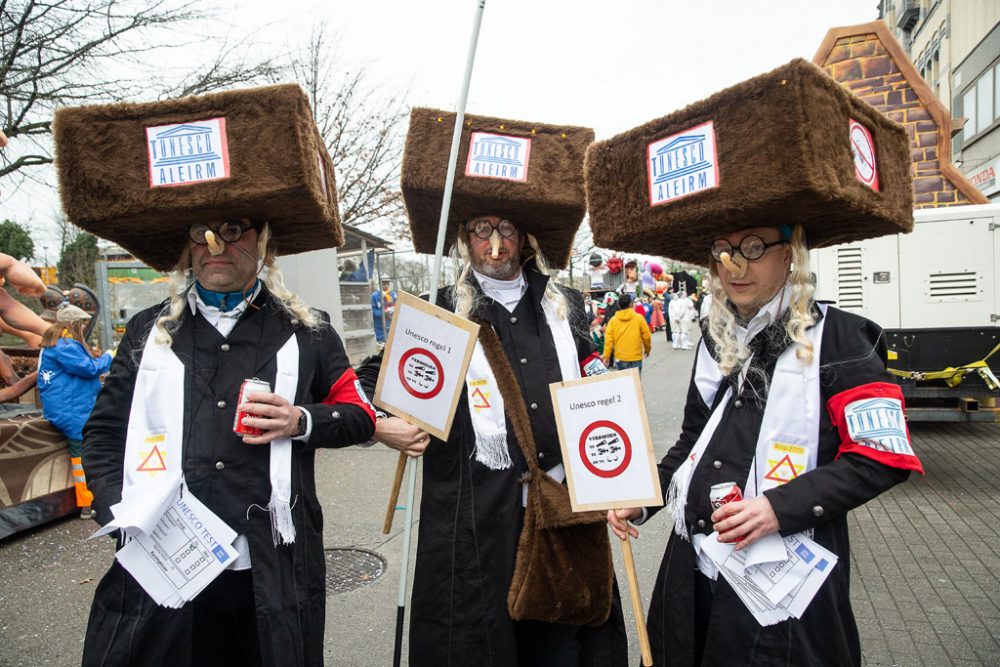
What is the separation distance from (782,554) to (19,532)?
563 centimetres

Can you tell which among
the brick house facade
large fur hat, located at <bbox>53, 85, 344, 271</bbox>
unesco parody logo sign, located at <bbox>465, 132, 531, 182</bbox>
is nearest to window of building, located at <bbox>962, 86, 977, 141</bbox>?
the brick house facade

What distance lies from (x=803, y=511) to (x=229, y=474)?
5.26ft

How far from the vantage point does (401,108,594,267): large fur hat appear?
8.73 ft

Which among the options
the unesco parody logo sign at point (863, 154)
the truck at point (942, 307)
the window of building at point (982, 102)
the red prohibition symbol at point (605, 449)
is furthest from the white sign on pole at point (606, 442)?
the window of building at point (982, 102)

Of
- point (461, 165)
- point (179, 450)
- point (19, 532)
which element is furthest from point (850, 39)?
point (19, 532)

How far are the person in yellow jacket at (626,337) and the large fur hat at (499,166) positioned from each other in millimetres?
7195

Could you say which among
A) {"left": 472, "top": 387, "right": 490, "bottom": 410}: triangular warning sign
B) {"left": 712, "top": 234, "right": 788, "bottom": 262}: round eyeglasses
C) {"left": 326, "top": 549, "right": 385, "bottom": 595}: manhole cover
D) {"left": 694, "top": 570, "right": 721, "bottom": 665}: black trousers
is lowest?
{"left": 326, "top": 549, "right": 385, "bottom": 595}: manhole cover

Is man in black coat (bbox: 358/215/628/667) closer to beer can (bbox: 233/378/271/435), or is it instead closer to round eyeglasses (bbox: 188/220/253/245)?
beer can (bbox: 233/378/271/435)

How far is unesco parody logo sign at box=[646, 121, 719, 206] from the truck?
5.00m

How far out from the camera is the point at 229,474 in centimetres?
207

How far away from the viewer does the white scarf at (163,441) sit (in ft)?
6.70

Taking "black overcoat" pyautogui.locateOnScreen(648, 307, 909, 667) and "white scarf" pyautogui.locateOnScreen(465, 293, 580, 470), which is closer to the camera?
"black overcoat" pyautogui.locateOnScreen(648, 307, 909, 667)

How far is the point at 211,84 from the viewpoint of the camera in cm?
965

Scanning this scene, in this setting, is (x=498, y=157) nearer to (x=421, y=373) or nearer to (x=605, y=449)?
(x=421, y=373)
